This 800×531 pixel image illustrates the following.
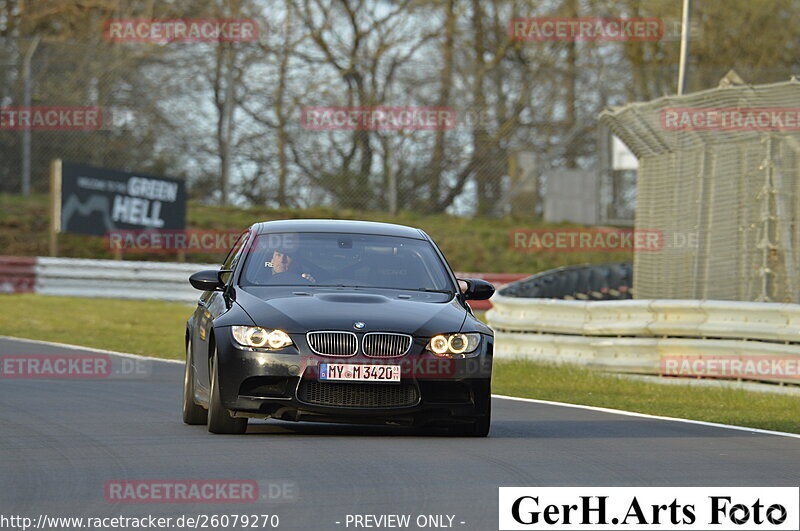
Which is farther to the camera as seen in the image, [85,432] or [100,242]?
[100,242]

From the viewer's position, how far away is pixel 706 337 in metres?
15.5

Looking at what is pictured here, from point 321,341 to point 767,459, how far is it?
2.82m

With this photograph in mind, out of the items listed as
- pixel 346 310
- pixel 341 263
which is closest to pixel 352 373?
A: pixel 346 310

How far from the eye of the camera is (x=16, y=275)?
2948cm

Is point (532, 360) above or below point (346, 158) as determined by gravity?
below

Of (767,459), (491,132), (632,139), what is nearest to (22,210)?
(491,132)

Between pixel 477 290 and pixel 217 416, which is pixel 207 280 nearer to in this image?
pixel 217 416

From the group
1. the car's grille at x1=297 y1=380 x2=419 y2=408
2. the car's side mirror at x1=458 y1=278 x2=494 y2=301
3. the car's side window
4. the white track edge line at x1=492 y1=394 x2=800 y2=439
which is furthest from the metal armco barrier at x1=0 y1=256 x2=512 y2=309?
the car's grille at x1=297 y1=380 x2=419 y2=408

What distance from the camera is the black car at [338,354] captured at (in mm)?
9953

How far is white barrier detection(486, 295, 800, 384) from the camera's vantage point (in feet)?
48.6

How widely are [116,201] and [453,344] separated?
21.7 metres

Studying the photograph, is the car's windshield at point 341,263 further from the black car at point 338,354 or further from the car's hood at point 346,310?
the car's hood at point 346,310

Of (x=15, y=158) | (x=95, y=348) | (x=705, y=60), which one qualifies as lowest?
(x=95, y=348)

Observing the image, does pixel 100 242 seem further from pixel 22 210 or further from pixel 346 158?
pixel 346 158
